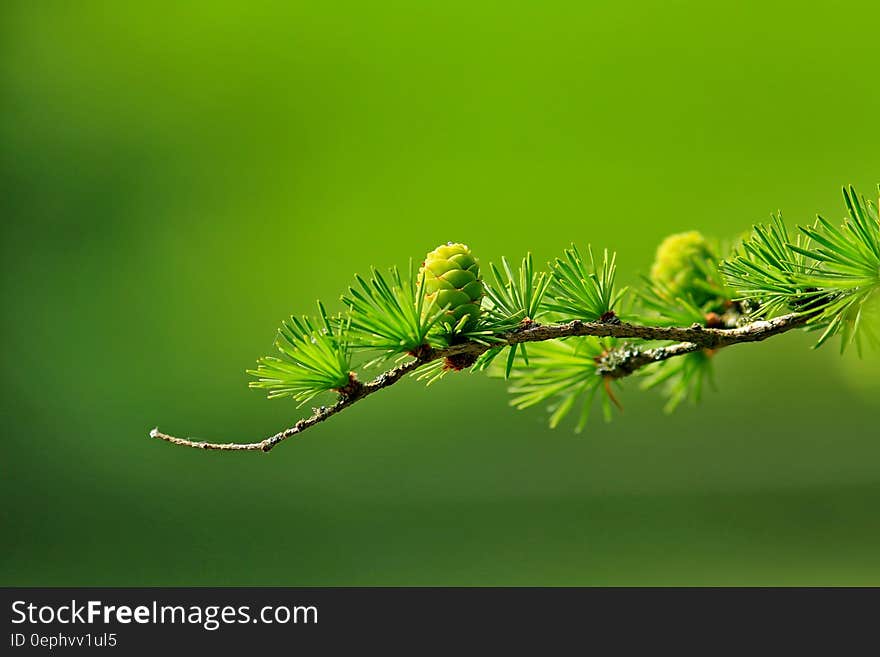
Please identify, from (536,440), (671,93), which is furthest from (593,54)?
(536,440)

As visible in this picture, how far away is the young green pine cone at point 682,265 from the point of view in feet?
1.40

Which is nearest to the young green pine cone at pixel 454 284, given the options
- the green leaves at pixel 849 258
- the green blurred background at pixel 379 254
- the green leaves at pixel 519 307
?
the green leaves at pixel 519 307

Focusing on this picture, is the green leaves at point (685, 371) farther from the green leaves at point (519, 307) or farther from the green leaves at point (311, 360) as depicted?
the green leaves at point (311, 360)

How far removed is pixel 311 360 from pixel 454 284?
6 centimetres

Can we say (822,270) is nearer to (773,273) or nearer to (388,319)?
(773,273)

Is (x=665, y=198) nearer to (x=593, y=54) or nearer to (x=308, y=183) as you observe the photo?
(x=593, y=54)

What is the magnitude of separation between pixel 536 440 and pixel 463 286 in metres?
1.95

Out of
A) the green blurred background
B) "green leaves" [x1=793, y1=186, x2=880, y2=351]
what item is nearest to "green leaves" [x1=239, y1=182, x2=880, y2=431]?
"green leaves" [x1=793, y1=186, x2=880, y2=351]

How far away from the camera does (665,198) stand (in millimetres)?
2174

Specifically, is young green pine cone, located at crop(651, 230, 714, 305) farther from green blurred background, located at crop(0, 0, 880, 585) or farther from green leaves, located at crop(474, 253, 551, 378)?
green blurred background, located at crop(0, 0, 880, 585)

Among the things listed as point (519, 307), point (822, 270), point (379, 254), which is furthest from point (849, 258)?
point (379, 254)

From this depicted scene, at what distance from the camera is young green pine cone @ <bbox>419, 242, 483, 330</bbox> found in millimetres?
325

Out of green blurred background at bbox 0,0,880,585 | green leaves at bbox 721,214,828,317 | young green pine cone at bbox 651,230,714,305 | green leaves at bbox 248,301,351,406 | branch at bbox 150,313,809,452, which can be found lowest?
branch at bbox 150,313,809,452

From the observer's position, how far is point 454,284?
1.07 ft
